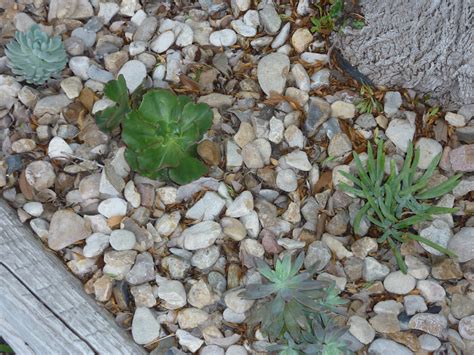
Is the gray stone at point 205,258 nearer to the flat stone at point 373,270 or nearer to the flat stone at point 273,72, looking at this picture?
the flat stone at point 373,270

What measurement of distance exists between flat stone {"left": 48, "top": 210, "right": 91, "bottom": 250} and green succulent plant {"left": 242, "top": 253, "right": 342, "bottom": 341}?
0.56 m

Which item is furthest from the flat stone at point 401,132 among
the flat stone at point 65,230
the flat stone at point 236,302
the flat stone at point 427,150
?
the flat stone at point 65,230

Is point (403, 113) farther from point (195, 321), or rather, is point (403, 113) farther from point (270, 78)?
point (195, 321)

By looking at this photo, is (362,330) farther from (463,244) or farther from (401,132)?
(401,132)

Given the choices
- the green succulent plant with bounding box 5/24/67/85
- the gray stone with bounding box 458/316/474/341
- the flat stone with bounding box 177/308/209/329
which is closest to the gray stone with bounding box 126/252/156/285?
the flat stone with bounding box 177/308/209/329

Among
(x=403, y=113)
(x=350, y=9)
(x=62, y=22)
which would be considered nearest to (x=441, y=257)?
(x=403, y=113)

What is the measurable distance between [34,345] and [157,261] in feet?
1.42

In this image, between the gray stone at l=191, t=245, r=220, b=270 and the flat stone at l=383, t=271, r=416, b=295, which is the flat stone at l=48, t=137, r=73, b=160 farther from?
the flat stone at l=383, t=271, r=416, b=295

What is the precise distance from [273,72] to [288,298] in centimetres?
78

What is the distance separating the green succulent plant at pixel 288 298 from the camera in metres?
1.84

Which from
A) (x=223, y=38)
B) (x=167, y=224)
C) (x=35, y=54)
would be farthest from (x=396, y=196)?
(x=35, y=54)

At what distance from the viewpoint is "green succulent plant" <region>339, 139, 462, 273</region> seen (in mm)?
1989

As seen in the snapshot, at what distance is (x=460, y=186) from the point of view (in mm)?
2090

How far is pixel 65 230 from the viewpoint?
2.06 metres
